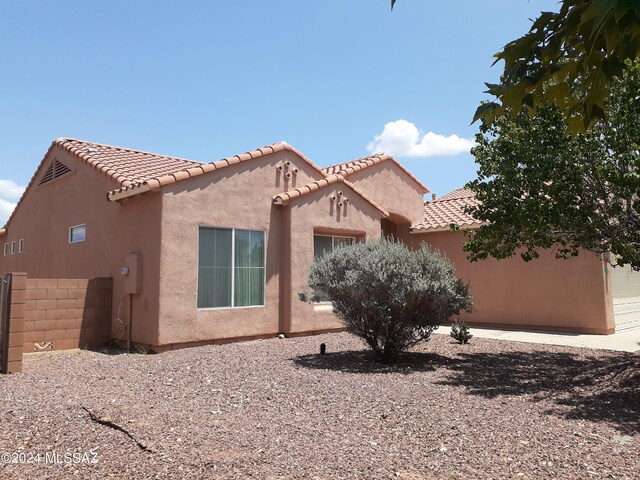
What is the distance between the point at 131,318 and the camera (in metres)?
10.7

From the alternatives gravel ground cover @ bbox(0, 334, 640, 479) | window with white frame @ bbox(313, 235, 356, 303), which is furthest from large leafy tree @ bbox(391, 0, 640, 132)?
window with white frame @ bbox(313, 235, 356, 303)

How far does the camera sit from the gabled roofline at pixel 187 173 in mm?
10031

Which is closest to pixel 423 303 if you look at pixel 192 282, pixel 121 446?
pixel 192 282

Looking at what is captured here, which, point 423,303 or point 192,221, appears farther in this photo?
point 192,221

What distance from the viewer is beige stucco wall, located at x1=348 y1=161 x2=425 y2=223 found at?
637 inches

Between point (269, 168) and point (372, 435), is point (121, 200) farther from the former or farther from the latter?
point (372, 435)

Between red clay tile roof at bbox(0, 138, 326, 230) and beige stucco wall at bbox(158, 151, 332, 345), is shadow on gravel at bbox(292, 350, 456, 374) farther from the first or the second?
red clay tile roof at bbox(0, 138, 326, 230)

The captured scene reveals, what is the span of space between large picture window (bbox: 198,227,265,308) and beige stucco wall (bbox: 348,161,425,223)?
5267mm

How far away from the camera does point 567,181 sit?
786 centimetres

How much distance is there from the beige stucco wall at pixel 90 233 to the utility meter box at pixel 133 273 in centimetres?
14

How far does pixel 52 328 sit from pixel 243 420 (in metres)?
7.03

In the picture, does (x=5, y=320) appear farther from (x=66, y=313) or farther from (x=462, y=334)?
(x=462, y=334)

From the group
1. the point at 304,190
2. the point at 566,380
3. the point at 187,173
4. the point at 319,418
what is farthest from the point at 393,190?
the point at 319,418

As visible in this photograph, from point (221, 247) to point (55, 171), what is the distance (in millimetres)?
7306
